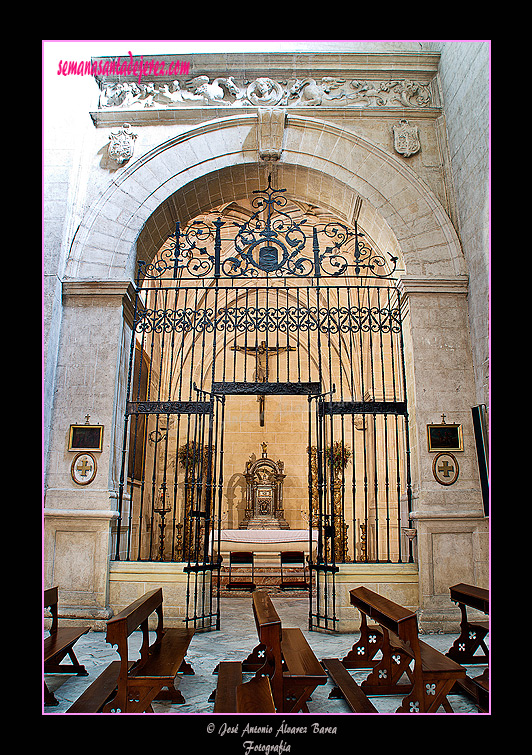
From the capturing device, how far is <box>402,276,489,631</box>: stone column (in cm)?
597

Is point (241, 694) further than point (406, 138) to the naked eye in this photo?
No

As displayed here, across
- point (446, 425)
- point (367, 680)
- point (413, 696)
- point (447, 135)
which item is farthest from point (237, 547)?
point (447, 135)

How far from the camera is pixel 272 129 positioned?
768 cm

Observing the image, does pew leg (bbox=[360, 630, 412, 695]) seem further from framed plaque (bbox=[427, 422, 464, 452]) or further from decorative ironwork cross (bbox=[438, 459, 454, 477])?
framed plaque (bbox=[427, 422, 464, 452])

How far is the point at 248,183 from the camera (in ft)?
26.7

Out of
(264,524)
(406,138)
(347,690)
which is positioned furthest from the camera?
(264,524)

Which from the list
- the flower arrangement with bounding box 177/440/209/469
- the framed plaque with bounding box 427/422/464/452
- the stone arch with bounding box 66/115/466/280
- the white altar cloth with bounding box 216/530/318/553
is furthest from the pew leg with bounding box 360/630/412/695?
the white altar cloth with bounding box 216/530/318/553

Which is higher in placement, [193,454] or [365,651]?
[193,454]

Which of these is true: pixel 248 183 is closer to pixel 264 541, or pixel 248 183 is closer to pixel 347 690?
pixel 264 541

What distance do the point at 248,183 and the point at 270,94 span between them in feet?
4.14

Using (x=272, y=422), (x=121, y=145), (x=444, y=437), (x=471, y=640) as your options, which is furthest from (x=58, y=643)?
(x=272, y=422)

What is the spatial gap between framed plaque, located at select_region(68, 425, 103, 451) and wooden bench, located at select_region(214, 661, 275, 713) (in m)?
3.39

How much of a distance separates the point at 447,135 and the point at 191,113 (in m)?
3.61
